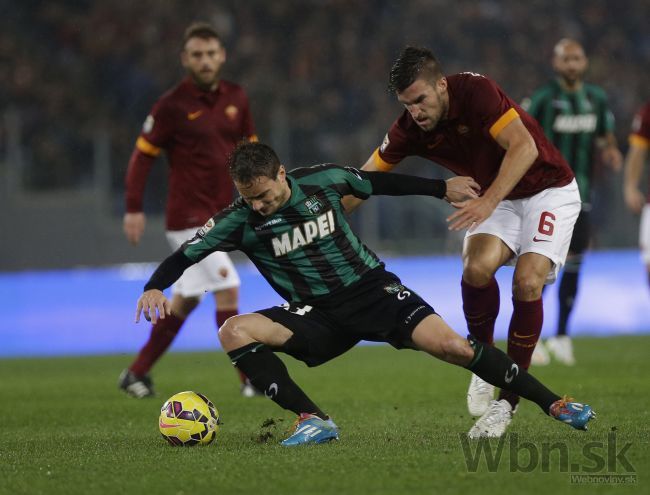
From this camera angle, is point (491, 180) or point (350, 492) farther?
point (491, 180)

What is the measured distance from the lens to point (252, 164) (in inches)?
183

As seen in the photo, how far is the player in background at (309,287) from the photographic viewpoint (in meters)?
4.77

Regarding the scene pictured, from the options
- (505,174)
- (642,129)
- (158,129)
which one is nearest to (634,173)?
(642,129)

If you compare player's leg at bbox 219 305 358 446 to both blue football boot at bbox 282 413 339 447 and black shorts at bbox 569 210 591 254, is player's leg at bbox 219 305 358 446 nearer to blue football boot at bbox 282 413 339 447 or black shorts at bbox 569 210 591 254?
blue football boot at bbox 282 413 339 447

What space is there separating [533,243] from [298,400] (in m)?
1.37

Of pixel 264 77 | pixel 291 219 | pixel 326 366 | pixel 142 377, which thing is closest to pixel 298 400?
pixel 291 219

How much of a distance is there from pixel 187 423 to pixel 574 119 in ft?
17.6

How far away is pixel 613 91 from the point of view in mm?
15906

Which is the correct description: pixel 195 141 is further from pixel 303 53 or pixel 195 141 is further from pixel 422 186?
pixel 303 53

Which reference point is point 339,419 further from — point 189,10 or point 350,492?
point 189,10

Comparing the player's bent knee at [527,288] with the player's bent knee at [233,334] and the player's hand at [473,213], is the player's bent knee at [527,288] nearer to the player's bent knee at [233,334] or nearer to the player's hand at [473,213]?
the player's hand at [473,213]

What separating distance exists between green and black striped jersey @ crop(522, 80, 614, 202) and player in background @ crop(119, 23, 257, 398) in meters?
2.78

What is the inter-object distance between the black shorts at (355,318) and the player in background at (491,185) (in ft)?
1.36

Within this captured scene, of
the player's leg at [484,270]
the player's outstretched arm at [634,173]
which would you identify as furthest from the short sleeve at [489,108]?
the player's outstretched arm at [634,173]
